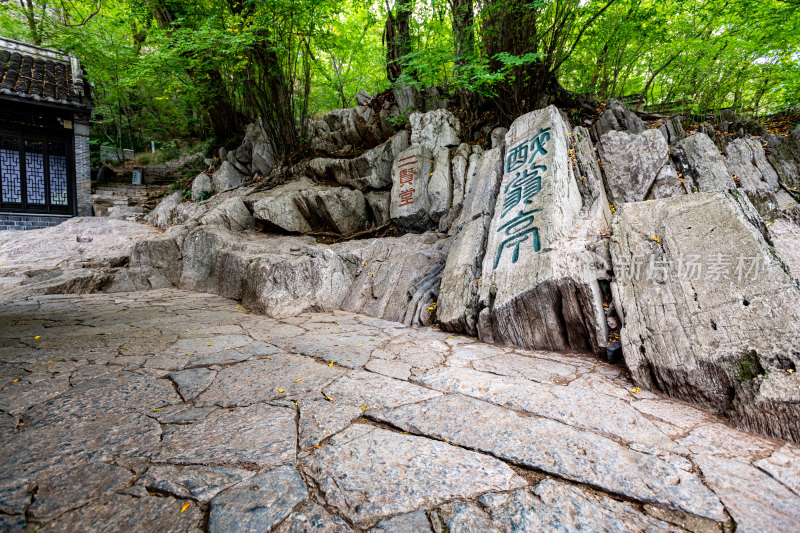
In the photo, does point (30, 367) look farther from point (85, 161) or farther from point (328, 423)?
point (85, 161)

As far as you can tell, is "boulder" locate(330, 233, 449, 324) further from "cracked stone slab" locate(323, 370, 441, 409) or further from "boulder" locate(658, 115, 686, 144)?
"boulder" locate(658, 115, 686, 144)

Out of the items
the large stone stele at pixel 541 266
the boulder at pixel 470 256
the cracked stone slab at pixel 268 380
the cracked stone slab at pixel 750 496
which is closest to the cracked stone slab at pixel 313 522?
the cracked stone slab at pixel 268 380

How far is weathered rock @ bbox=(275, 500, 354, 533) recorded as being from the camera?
122cm

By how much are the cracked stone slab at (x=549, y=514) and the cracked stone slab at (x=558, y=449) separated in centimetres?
11

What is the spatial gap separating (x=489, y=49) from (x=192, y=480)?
920 cm

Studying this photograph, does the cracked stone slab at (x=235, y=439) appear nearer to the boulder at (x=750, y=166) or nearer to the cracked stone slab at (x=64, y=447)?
the cracked stone slab at (x=64, y=447)

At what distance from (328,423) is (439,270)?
3734 mm

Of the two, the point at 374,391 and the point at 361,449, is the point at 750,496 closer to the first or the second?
the point at 361,449

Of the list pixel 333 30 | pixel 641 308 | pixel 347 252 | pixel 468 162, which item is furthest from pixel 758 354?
pixel 333 30

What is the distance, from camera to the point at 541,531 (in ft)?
4.10

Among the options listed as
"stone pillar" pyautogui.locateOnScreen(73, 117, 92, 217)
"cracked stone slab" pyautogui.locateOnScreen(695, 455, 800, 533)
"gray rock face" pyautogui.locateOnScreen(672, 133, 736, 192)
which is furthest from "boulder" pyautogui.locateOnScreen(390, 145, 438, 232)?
"stone pillar" pyautogui.locateOnScreen(73, 117, 92, 217)

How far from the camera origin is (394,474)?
1531mm

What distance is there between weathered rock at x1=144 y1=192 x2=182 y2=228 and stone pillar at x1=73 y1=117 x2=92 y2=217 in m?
1.83

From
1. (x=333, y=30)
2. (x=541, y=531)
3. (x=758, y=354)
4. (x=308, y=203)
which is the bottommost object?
(x=541, y=531)
